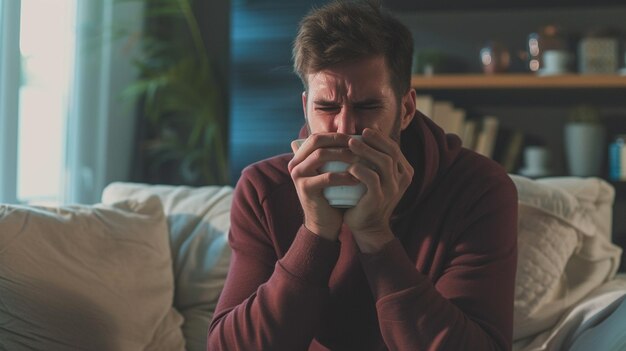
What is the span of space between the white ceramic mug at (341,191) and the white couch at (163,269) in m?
0.54

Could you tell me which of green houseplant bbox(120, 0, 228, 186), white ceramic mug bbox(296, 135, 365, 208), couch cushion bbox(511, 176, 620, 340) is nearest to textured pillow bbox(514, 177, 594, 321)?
couch cushion bbox(511, 176, 620, 340)

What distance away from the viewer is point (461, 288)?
141cm

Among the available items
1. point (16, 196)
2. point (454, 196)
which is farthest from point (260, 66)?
point (454, 196)

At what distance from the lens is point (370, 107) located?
4.82 feet

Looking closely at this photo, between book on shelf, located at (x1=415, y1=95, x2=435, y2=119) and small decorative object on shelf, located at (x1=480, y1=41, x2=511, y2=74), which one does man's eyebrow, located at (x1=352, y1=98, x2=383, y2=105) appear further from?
small decorative object on shelf, located at (x1=480, y1=41, x2=511, y2=74)

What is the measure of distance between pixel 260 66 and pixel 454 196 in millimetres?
2245

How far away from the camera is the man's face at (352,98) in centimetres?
145

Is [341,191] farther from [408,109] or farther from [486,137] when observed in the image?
[486,137]

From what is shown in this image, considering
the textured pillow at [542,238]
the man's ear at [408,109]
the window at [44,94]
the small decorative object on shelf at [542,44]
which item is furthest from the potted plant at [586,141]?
the window at [44,94]

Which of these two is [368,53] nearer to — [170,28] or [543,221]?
[543,221]

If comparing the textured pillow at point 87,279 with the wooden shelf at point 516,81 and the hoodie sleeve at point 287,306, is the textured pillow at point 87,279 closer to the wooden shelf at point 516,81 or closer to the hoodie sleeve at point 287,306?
the hoodie sleeve at point 287,306

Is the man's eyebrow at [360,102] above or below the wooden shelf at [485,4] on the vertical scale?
below

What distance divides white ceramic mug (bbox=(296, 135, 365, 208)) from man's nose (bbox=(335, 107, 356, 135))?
0.39ft

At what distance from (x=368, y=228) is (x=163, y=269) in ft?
2.36
